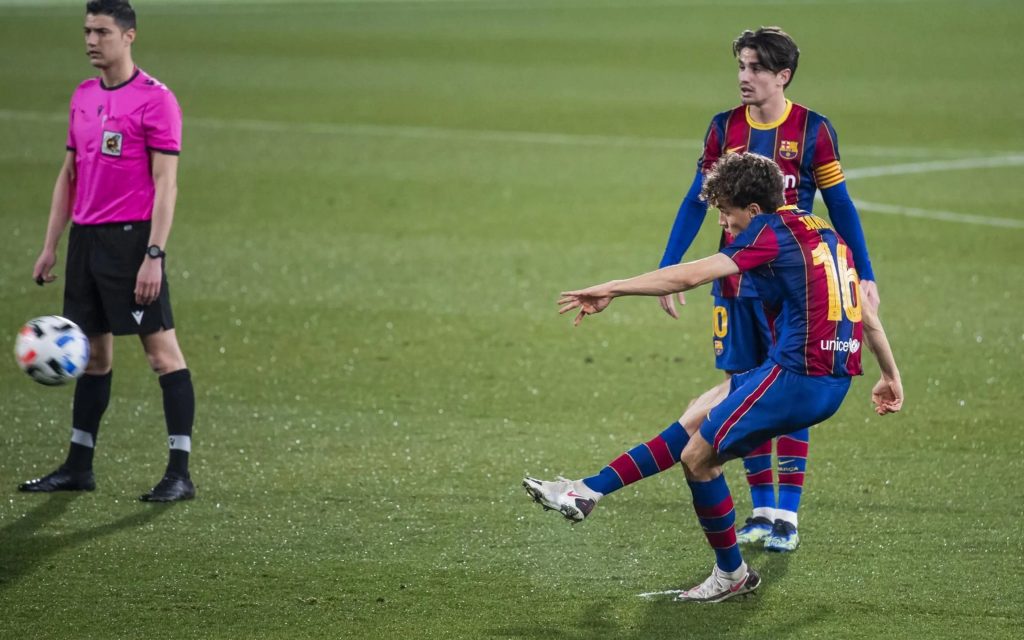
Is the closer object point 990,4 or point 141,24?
point 141,24

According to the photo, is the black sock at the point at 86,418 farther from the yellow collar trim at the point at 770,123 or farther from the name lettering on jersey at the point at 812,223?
the name lettering on jersey at the point at 812,223

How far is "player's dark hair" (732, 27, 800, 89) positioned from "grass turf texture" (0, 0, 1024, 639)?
2055mm

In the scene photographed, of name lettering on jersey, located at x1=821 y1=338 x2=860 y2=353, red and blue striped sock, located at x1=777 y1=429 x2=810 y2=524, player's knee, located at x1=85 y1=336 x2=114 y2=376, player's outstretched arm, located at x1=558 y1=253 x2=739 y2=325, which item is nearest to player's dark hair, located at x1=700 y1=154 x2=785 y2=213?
player's outstretched arm, located at x1=558 y1=253 x2=739 y2=325

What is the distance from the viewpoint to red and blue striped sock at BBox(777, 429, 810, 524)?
6.38 meters

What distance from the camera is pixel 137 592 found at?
18.8ft

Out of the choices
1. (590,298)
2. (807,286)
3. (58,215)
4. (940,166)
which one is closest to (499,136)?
(940,166)

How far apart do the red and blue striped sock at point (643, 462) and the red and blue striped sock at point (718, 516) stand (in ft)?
0.75

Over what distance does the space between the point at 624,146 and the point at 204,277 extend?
7.29m

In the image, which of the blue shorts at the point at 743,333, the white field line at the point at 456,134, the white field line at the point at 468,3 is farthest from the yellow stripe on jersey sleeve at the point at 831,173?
the white field line at the point at 468,3

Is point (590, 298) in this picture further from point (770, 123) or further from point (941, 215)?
point (941, 215)

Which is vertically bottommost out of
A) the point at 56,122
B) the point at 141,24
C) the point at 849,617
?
the point at 849,617

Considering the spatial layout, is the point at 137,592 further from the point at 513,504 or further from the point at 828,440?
the point at 828,440

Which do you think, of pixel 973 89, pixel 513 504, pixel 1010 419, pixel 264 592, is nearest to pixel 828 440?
pixel 1010 419

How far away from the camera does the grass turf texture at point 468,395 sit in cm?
572
